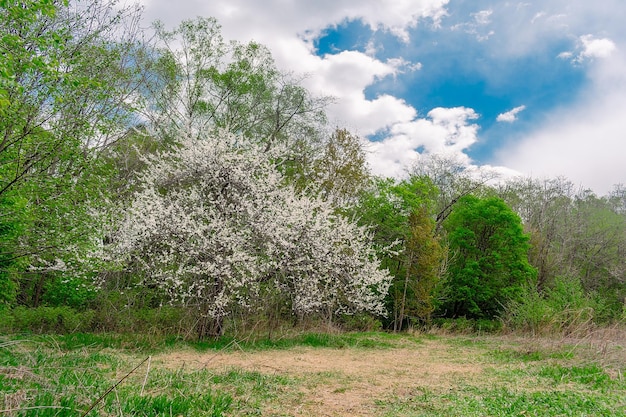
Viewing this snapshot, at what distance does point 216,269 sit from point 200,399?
21.7 feet

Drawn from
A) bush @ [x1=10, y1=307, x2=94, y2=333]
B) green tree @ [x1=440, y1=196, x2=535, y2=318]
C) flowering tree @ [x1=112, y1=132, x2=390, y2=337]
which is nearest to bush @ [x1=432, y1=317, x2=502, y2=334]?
green tree @ [x1=440, y1=196, x2=535, y2=318]

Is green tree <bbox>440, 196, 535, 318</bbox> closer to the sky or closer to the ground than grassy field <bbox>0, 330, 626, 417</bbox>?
closer to the sky

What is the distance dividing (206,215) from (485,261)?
17254mm

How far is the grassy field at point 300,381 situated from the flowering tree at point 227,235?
6.00 ft

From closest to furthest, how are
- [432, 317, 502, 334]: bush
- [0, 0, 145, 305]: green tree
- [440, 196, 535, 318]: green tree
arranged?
[0, 0, 145, 305]: green tree, [432, 317, 502, 334]: bush, [440, 196, 535, 318]: green tree

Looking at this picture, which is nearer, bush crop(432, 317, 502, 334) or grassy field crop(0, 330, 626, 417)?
grassy field crop(0, 330, 626, 417)

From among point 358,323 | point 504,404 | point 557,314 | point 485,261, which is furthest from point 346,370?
point 485,261

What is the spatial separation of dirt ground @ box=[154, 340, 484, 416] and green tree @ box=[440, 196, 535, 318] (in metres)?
11.4

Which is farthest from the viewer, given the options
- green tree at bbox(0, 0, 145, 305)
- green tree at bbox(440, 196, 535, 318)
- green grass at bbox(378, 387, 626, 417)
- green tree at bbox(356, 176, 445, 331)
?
green tree at bbox(440, 196, 535, 318)

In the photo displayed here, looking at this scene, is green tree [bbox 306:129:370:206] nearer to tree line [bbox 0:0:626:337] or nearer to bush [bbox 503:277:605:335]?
tree line [bbox 0:0:626:337]

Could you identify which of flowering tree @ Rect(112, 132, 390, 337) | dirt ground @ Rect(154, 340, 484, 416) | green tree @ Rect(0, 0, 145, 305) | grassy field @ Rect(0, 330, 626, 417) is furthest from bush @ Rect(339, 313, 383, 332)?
green tree @ Rect(0, 0, 145, 305)

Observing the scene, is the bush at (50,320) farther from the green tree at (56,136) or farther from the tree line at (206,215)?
the green tree at (56,136)

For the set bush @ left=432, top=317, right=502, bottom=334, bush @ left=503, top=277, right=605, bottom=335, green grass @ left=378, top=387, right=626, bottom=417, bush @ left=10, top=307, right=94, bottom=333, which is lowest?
bush @ left=432, top=317, right=502, bottom=334

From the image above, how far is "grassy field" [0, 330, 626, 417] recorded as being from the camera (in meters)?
3.95
